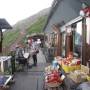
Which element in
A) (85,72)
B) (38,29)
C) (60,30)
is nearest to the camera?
(85,72)

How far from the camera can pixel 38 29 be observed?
80.6m

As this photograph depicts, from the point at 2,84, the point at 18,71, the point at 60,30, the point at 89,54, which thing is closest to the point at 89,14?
Result: the point at 89,54

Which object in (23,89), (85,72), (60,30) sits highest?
(60,30)

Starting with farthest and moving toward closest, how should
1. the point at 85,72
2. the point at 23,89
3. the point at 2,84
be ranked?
the point at 23,89, the point at 2,84, the point at 85,72

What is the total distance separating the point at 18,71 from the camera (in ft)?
62.2

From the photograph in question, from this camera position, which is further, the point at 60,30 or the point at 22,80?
the point at 60,30

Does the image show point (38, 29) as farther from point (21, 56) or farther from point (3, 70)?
point (3, 70)

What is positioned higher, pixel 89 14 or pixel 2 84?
pixel 89 14

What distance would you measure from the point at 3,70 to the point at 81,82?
5205 millimetres

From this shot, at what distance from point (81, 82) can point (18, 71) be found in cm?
1016

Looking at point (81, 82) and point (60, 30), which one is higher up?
point (60, 30)

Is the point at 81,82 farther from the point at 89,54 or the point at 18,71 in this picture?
the point at 18,71

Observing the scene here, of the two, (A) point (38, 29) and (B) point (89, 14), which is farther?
(A) point (38, 29)

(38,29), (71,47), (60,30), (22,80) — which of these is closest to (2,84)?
(22,80)
